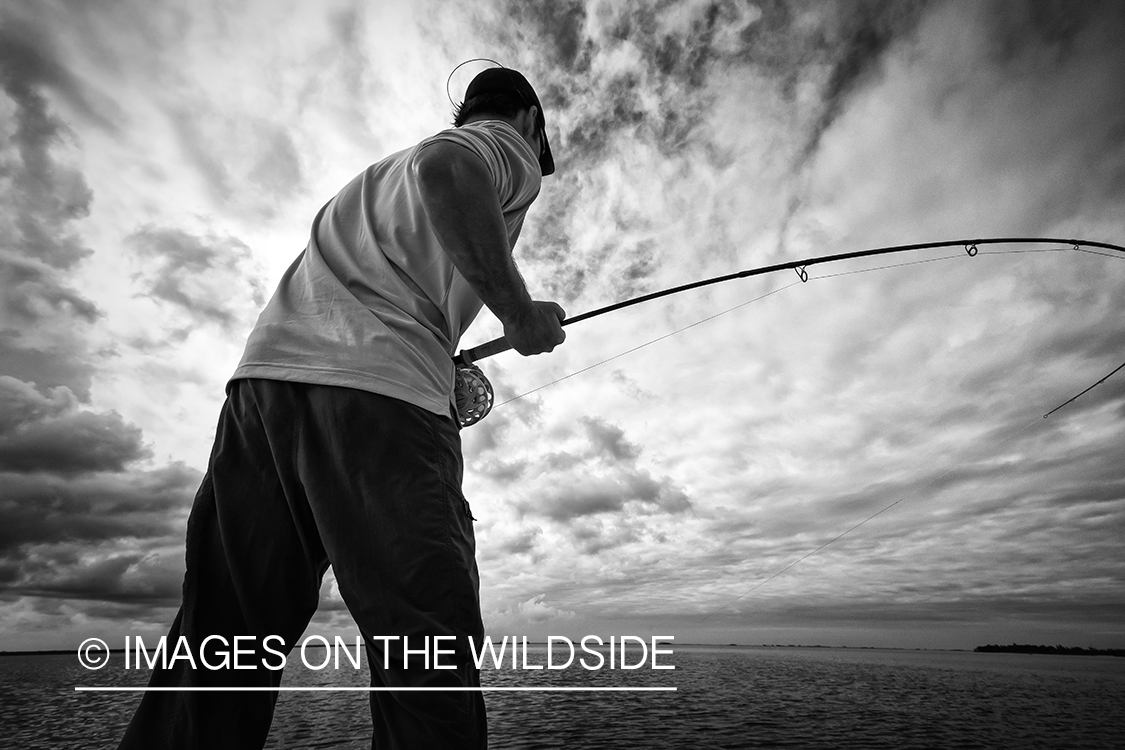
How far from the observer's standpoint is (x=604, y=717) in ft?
75.2

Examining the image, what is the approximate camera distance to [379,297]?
4.43ft

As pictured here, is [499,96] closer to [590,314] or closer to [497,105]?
[497,105]

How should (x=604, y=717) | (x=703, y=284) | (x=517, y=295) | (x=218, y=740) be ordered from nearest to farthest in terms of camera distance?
(x=218, y=740) → (x=517, y=295) → (x=703, y=284) → (x=604, y=717)

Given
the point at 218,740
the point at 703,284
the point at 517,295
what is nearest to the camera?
the point at 218,740

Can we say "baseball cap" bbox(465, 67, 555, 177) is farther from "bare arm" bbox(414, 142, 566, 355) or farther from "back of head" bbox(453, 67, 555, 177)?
"bare arm" bbox(414, 142, 566, 355)

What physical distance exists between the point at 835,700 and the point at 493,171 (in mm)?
34601

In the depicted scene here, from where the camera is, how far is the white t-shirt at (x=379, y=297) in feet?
4.13

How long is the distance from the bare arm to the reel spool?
24.1 inches

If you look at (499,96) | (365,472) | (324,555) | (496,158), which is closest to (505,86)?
(499,96)

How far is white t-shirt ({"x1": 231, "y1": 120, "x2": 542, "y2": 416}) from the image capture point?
126 centimetres

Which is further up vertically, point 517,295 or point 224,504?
point 517,295

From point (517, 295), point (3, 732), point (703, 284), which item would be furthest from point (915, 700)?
point (3, 732)

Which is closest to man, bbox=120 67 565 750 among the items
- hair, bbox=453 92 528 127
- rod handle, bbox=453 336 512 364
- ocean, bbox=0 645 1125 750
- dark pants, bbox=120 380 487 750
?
dark pants, bbox=120 380 487 750

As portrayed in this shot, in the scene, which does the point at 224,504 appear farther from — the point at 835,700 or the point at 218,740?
the point at 835,700
